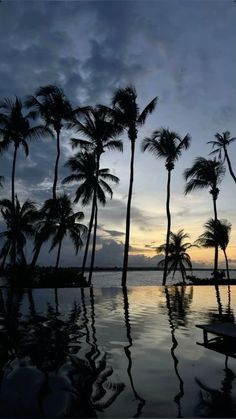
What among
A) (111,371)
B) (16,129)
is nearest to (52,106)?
(16,129)

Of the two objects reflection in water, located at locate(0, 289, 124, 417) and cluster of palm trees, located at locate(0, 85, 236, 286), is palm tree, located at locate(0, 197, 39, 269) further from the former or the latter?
reflection in water, located at locate(0, 289, 124, 417)

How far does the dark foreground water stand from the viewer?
4.99 m

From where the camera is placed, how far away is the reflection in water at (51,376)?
4.98 metres

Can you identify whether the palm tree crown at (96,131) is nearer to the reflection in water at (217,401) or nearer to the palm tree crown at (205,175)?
the palm tree crown at (205,175)

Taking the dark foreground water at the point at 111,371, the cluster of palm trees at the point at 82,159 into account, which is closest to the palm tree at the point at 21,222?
the cluster of palm trees at the point at 82,159

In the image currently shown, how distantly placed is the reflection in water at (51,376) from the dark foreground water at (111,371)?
1cm

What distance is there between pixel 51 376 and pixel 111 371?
1.06 meters

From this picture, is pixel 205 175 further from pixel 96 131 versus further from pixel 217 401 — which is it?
pixel 217 401

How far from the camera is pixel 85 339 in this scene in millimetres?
9383

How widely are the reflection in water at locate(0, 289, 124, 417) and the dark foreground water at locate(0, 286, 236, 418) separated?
1cm

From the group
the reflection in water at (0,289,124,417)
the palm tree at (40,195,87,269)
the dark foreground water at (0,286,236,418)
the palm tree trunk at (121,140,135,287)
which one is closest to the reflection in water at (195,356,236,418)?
the dark foreground water at (0,286,236,418)

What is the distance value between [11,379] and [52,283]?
26.6 meters

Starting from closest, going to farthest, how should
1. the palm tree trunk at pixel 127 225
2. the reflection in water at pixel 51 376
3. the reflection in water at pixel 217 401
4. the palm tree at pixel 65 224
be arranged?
1. the reflection in water at pixel 217 401
2. the reflection in water at pixel 51 376
3. the palm tree trunk at pixel 127 225
4. the palm tree at pixel 65 224

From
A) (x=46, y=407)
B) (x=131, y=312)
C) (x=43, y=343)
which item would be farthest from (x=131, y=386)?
(x=131, y=312)
